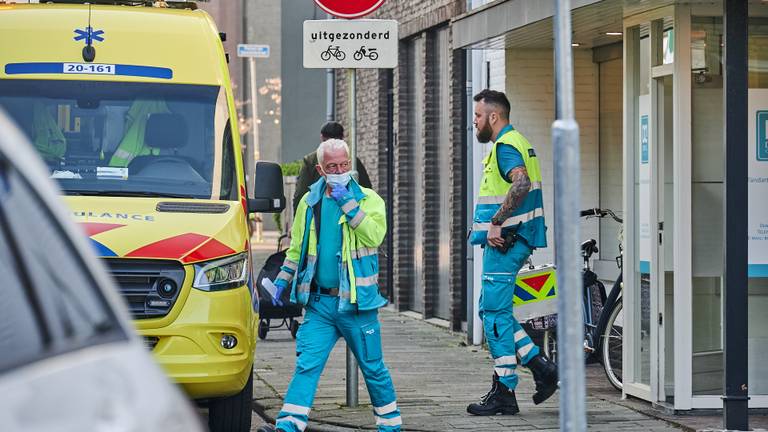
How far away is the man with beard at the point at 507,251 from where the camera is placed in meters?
9.82

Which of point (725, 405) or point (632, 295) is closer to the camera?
point (725, 405)

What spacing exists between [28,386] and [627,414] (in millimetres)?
7853

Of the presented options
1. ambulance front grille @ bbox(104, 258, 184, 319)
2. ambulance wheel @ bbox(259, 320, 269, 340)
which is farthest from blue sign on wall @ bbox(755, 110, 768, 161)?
ambulance wheel @ bbox(259, 320, 269, 340)

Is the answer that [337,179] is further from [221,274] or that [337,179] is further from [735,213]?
[735,213]

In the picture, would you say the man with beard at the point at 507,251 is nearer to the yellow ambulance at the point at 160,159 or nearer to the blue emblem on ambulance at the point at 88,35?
the yellow ambulance at the point at 160,159

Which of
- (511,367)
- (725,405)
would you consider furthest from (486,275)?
(725,405)

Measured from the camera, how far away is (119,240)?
816cm

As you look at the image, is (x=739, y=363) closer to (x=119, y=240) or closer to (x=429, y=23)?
(x=119, y=240)

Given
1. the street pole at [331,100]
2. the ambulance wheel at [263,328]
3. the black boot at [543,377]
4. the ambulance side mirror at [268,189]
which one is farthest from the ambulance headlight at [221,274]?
the ambulance wheel at [263,328]

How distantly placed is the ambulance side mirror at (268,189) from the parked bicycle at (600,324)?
2.28 meters

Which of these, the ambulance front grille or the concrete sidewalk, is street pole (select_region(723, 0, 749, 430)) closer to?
the concrete sidewalk

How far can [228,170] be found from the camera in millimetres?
9156

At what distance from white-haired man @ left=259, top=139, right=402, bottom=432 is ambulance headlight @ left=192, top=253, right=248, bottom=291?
0.89 ft

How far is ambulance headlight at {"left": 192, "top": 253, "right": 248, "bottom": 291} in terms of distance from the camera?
830 centimetres
